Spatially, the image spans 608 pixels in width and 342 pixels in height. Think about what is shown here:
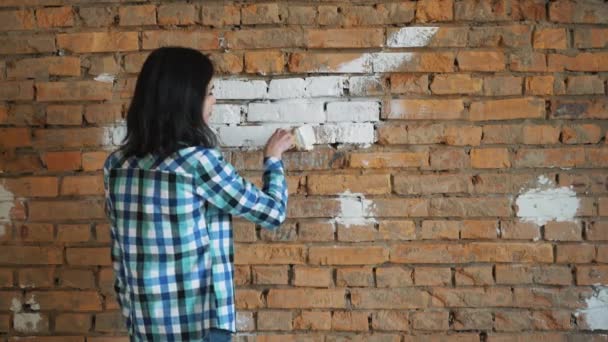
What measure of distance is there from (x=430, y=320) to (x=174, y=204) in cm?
106

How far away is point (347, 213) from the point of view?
6.25ft

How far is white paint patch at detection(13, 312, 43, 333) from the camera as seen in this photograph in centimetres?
197

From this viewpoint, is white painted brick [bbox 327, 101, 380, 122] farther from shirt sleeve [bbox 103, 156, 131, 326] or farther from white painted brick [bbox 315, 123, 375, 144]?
shirt sleeve [bbox 103, 156, 131, 326]

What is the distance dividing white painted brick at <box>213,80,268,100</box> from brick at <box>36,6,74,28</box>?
0.58 meters

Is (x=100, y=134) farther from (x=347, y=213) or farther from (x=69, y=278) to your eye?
(x=347, y=213)

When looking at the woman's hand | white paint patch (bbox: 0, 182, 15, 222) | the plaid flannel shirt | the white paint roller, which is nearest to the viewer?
the plaid flannel shirt

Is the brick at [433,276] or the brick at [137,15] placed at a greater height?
the brick at [137,15]

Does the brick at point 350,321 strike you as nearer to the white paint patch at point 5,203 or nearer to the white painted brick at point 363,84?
the white painted brick at point 363,84

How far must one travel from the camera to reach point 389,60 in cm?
188

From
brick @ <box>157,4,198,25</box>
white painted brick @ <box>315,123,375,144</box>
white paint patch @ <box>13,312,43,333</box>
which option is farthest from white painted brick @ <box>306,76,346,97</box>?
white paint patch @ <box>13,312,43,333</box>

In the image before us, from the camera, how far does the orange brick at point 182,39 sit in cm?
190

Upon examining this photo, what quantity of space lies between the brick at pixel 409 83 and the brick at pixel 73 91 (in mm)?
1001

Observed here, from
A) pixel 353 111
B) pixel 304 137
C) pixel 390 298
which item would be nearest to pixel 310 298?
pixel 390 298

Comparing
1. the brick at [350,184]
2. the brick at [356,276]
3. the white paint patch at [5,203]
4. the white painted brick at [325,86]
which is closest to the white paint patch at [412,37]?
the white painted brick at [325,86]
